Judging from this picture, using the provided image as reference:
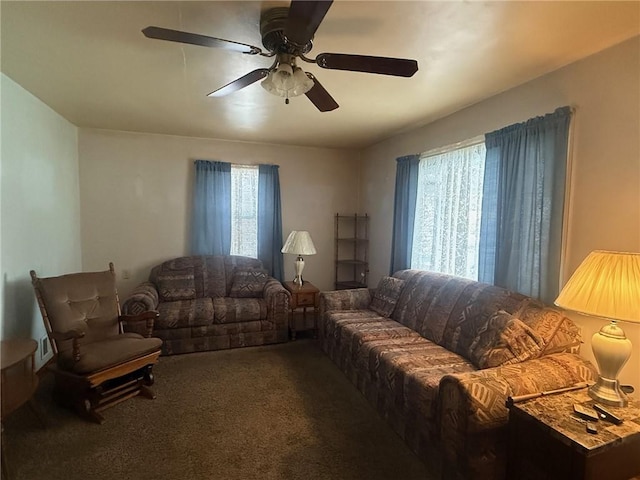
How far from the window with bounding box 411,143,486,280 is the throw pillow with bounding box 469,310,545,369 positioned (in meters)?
0.88

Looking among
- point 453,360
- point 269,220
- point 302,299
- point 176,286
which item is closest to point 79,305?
point 176,286

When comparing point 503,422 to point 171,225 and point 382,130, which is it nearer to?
point 382,130

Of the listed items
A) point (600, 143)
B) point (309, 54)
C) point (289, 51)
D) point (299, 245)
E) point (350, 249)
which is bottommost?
point (350, 249)

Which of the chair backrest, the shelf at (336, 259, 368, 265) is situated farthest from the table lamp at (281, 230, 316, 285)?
the chair backrest

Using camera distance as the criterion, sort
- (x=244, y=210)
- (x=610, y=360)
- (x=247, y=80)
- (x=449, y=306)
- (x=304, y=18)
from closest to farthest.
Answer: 1. (x=304, y=18)
2. (x=610, y=360)
3. (x=247, y=80)
4. (x=449, y=306)
5. (x=244, y=210)

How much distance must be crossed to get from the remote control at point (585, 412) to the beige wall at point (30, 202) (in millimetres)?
3693

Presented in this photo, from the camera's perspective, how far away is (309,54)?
2131 mm

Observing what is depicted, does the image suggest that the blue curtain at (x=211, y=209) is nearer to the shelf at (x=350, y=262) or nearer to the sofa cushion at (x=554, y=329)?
the shelf at (x=350, y=262)

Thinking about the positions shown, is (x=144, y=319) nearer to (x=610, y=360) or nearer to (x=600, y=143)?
(x=610, y=360)

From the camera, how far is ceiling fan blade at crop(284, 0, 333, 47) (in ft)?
4.03

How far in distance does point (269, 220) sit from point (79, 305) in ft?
7.74

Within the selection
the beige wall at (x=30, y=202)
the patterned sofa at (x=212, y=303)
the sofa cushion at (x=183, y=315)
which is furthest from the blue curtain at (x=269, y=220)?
the beige wall at (x=30, y=202)

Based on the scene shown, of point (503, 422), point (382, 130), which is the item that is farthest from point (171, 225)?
point (503, 422)

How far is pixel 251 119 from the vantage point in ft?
11.6
